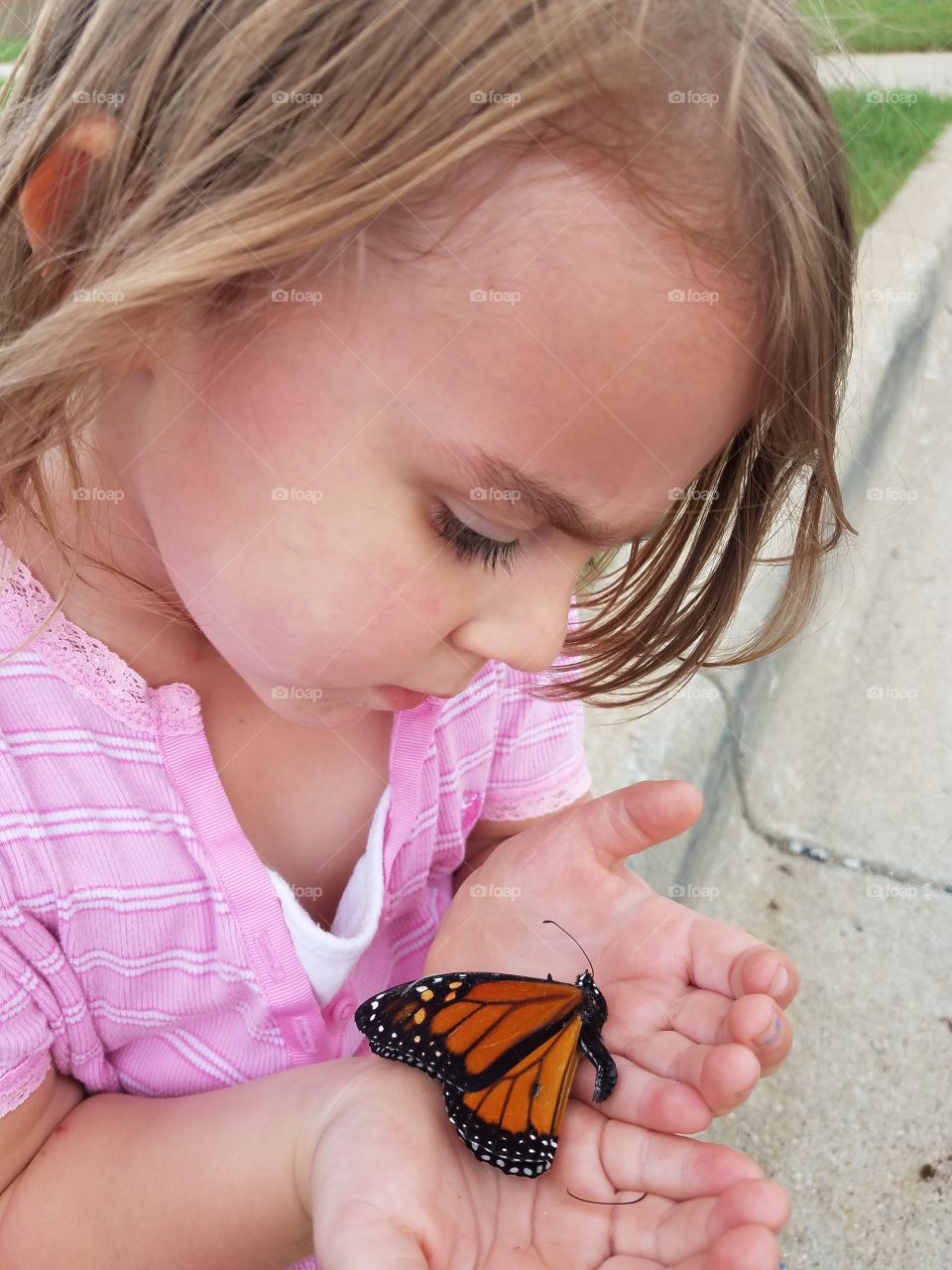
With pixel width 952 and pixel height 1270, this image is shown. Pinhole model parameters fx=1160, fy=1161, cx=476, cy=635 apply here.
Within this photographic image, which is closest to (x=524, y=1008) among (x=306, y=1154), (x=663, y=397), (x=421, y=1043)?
(x=421, y=1043)

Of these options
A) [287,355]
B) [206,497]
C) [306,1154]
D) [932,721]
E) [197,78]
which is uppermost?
[197,78]

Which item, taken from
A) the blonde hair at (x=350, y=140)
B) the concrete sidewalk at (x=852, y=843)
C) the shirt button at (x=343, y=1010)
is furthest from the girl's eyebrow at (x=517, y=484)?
the concrete sidewalk at (x=852, y=843)

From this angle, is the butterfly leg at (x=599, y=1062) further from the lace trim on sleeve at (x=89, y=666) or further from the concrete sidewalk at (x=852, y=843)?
the concrete sidewalk at (x=852, y=843)

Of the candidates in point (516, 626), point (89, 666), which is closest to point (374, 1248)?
point (516, 626)

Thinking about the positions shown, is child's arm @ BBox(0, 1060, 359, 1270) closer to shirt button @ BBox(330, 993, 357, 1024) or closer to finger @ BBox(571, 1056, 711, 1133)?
shirt button @ BBox(330, 993, 357, 1024)

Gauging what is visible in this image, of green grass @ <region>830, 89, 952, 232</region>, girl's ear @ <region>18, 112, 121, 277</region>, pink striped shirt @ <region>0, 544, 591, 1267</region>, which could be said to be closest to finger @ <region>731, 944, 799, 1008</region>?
pink striped shirt @ <region>0, 544, 591, 1267</region>

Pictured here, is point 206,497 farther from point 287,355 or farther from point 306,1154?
point 306,1154
